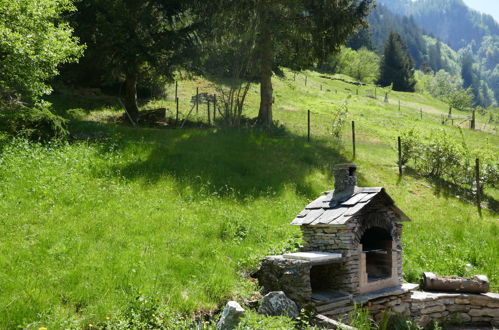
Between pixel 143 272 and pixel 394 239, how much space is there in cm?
541

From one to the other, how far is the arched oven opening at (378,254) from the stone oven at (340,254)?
3 centimetres

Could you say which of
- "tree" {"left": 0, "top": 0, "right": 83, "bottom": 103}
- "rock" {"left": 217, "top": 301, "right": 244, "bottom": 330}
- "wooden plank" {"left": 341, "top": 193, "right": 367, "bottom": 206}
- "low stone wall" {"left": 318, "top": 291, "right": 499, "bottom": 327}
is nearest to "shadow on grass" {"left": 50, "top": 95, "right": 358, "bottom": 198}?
"tree" {"left": 0, "top": 0, "right": 83, "bottom": 103}

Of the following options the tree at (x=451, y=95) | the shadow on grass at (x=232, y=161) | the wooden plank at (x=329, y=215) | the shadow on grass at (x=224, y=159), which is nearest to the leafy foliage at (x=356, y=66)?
the tree at (x=451, y=95)

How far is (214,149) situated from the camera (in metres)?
16.2

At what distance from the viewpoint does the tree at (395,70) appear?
85688 mm

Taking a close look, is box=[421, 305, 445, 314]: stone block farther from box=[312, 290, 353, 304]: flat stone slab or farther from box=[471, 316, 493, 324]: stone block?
box=[312, 290, 353, 304]: flat stone slab

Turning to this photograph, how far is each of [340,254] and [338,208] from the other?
96cm

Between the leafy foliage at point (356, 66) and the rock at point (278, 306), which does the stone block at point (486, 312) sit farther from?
the leafy foliage at point (356, 66)

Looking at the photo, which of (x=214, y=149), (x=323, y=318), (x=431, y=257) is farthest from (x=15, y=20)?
(x=431, y=257)

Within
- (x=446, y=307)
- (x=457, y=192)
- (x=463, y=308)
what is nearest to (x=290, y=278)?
(x=446, y=307)

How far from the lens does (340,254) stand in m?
7.89

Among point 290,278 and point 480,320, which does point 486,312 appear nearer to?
point 480,320

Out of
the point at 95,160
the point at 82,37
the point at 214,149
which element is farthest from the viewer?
the point at 82,37

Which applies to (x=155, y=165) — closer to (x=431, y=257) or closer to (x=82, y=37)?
(x=431, y=257)
